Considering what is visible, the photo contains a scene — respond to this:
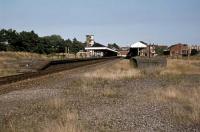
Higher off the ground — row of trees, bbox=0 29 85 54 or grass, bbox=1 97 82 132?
row of trees, bbox=0 29 85 54

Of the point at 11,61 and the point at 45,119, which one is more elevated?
the point at 11,61

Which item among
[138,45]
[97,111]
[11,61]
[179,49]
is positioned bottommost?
[97,111]

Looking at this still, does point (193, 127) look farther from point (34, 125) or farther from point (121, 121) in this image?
point (34, 125)

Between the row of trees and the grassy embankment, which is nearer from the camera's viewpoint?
the grassy embankment

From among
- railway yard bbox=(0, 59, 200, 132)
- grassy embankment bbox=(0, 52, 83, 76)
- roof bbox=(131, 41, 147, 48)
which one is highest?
roof bbox=(131, 41, 147, 48)

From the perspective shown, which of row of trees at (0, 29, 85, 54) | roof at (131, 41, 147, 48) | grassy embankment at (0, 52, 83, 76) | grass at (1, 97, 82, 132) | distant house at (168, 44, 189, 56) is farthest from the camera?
distant house at (168, 44, 189, 56)

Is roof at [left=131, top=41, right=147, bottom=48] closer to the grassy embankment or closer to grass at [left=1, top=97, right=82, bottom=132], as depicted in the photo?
the grassy embankment

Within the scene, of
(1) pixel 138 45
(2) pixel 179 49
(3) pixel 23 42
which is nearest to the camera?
(3) pixel 23 42

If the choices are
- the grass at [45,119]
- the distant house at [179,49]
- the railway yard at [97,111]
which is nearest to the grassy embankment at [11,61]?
the railway yard at [97,111]

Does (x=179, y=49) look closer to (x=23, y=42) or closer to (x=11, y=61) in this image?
(x=23, y=42)

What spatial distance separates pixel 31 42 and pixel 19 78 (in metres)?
100

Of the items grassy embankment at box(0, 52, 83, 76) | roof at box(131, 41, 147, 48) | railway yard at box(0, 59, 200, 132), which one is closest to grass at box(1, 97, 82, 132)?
railway yard at box(0, 59, 200, 132)

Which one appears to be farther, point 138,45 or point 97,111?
point 138,45

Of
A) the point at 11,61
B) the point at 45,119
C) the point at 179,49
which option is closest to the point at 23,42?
the point at 179,49
